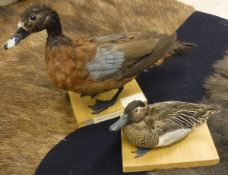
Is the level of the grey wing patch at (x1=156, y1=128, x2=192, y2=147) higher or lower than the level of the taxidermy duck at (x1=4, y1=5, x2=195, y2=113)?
lower

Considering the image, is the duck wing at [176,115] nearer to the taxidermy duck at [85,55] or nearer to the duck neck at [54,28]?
A: the taxidermy duck at [85,55]

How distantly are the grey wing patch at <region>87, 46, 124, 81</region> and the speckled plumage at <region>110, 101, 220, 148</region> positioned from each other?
0.14 metres

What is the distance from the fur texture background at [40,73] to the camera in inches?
46.8

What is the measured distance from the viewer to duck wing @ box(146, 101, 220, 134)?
1098mm

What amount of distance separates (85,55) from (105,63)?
54mm

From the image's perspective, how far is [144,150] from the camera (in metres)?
1.12

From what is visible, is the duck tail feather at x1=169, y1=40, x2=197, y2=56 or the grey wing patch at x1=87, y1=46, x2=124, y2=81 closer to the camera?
the grey wing patch at x1=87, y1=46, x2=124, y2=81

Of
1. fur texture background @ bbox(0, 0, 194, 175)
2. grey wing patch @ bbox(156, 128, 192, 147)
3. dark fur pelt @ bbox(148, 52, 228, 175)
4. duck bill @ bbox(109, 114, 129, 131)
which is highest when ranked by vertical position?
duck bill @ bbox(109, 114, 129, 131)

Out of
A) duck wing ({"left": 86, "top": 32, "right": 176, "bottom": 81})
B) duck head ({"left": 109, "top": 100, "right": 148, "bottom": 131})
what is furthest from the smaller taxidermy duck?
duck wing ({"left": 86, "top": 32, "right": 176, "bottom": 81})

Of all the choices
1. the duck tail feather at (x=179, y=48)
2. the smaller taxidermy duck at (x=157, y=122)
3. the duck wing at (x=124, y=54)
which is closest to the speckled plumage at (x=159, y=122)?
the smaller taxidermy duck at (x=157, y=122)

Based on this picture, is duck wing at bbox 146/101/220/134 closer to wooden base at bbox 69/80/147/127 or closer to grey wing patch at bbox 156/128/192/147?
grey wing patch at bbox 156/128/192/147

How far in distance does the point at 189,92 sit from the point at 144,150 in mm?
292

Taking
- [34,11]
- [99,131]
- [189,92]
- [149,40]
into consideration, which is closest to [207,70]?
[189,92]

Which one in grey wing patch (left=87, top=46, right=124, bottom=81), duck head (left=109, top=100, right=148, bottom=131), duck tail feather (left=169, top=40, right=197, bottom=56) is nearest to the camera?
duck head (left=109, top=100, right=148, bottom=131)
